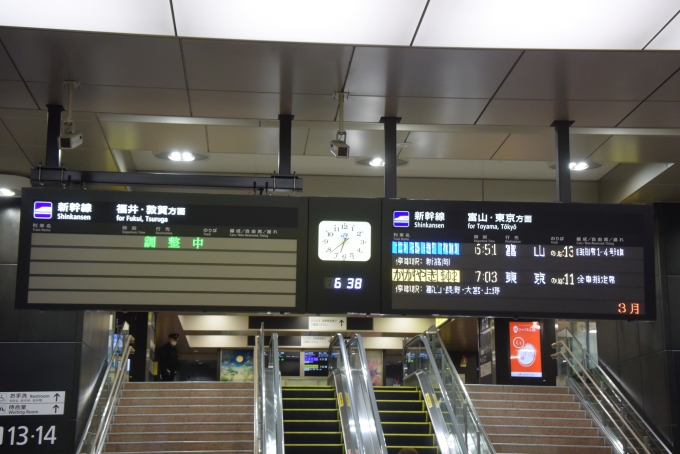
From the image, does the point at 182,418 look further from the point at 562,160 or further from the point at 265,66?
the point at 265,66

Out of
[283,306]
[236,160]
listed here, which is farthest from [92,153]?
[283,306]

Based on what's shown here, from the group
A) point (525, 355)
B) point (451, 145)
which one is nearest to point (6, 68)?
point (451, 145)

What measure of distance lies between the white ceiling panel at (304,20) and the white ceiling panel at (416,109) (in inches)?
41.6

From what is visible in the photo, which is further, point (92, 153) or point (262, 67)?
point (92, 153)

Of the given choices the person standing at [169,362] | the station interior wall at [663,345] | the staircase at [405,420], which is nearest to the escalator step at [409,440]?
the staircase at [405,420]

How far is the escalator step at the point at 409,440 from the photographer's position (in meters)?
11.5

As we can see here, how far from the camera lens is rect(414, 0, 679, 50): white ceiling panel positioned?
4.77 metres

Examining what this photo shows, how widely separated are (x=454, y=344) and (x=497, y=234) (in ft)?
72.6

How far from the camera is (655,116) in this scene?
657 centimetres

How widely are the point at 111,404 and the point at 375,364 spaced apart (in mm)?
11489

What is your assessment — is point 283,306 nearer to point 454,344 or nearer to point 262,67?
point 262,67

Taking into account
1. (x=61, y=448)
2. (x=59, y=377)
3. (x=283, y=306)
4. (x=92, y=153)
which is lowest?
(x=61, y=448)

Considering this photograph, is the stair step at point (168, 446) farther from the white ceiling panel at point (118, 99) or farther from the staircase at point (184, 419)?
the white ceiling panel at point (118, 99)

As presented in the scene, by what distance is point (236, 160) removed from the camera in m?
9.21
